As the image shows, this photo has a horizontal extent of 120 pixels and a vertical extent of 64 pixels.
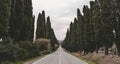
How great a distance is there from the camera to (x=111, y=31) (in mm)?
43062

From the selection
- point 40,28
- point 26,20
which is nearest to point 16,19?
point 26,20

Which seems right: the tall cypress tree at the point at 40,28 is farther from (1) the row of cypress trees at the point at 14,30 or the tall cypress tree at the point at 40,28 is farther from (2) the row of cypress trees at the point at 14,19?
(2) the row of cypress trees at the point at 14,19

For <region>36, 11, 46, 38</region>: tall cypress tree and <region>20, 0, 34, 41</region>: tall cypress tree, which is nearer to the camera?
<region>20, 0, 34, 41</region>: tall cypress tree

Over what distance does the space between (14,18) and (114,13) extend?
44.9 ft

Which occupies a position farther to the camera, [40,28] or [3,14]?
[40,28]

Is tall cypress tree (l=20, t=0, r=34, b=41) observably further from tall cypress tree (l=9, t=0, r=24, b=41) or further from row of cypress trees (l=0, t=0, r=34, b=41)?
tall cypress tree (l=9, t=0, r=24, b=41)

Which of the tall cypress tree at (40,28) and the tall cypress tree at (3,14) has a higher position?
the tall cypress tree at (40,28)

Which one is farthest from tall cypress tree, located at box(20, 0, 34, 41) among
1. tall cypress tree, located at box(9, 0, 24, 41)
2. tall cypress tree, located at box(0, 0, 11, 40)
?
tall cypress tree, located at box(0, 0, 11, 40)

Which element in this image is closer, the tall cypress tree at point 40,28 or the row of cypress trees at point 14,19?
the row of cypress trees at point 14,19

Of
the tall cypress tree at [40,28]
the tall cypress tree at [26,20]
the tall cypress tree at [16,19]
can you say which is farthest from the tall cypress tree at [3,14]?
the tall cypress tree at [40,28]

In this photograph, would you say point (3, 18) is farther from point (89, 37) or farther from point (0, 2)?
point (89, 37)

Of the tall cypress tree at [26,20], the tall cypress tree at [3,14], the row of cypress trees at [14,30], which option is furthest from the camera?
the tall cypress tree at [26,20]

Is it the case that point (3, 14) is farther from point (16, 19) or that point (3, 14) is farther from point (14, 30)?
point (16, 19)

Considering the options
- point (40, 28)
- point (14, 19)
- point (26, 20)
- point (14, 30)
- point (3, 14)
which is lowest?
point (14, 30)
